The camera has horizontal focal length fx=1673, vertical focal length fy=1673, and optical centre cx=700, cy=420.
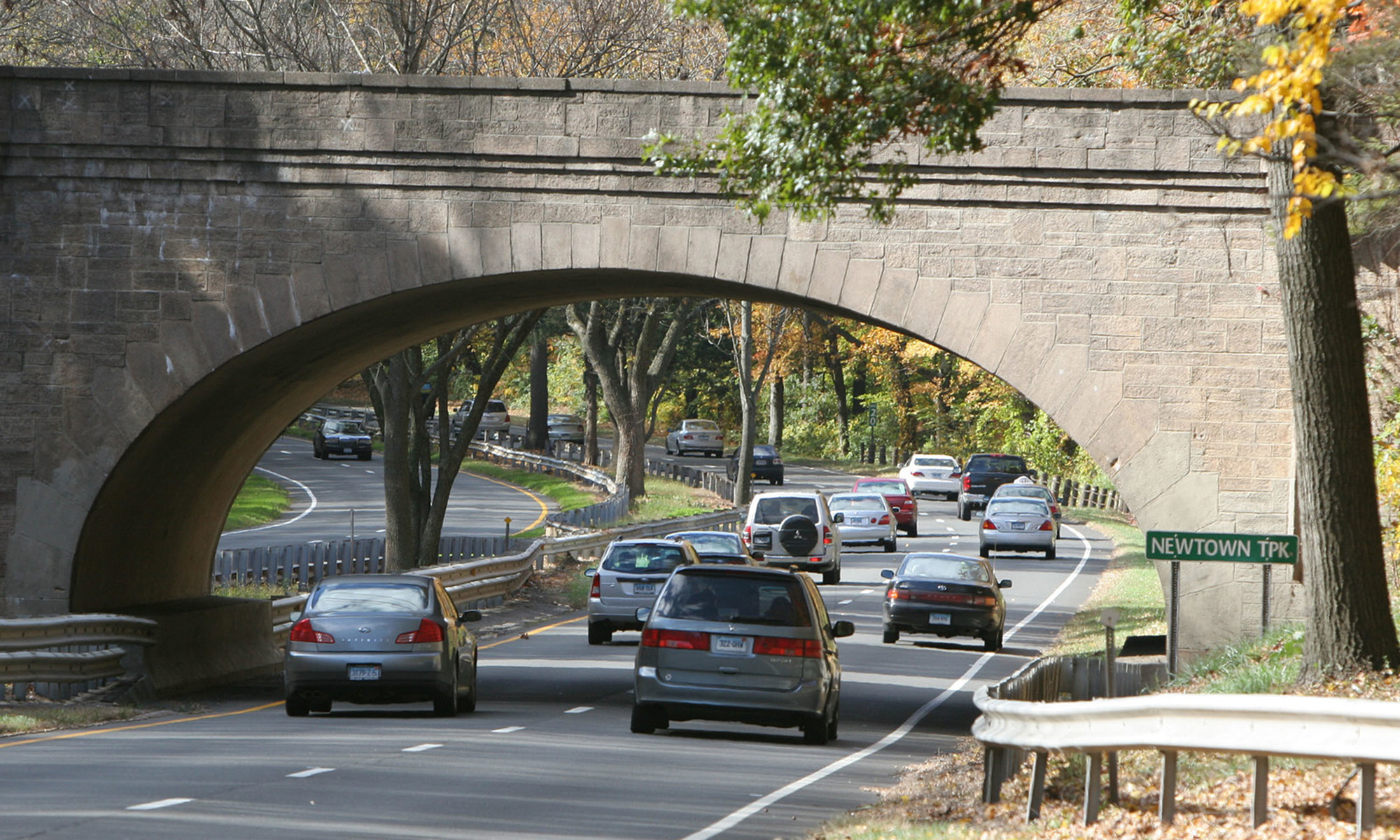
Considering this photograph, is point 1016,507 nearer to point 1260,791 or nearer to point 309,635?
point 309,635

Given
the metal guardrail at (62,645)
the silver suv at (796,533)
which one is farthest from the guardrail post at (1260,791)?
the silver suv at (796,533)

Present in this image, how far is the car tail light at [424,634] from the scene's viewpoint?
15258 mm

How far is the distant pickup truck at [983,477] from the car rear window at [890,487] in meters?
6.52

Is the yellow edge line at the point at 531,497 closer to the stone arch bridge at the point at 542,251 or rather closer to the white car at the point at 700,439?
the white car at the point at 700,439

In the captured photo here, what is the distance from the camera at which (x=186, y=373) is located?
54.0 feet

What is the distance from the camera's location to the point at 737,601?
14.4 metres

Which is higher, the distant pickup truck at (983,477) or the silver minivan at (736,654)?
the distant pickup truck at (983,477)

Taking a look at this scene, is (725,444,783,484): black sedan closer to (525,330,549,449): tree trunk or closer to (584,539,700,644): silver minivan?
(525,330,549,449): tree trunk

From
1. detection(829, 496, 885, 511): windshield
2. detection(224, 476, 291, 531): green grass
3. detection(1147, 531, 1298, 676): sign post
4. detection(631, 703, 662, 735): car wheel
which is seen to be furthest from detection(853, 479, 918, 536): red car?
detection(1147, 531, 1298, 676): sign post

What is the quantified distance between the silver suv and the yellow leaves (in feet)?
79.7

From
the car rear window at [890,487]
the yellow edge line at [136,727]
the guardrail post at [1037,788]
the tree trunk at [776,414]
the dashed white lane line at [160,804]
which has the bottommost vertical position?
the yellow edge line at [136,727]

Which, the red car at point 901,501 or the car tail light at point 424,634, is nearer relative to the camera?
the car tail light at point 424,634

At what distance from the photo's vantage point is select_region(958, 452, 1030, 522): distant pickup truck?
54.0 m

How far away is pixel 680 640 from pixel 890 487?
33438 mm
